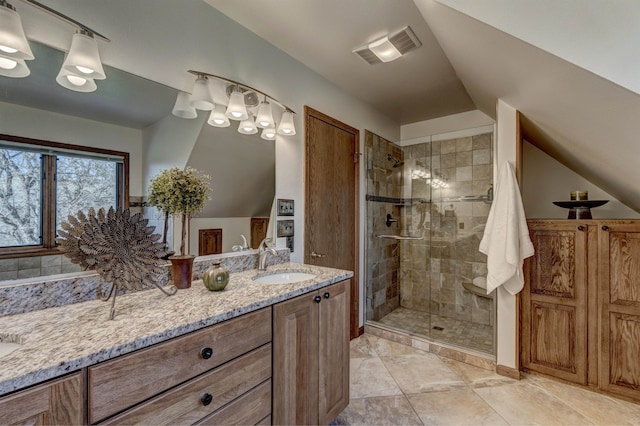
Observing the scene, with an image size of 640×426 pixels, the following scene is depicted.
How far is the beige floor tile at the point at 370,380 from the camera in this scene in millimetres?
1982

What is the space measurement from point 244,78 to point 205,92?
15.2 inches

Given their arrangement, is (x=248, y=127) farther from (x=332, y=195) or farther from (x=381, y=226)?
(x=381, y=226)

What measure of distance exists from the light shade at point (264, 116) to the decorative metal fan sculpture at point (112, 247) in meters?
1.06

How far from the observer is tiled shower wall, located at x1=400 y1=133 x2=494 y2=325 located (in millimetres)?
2979

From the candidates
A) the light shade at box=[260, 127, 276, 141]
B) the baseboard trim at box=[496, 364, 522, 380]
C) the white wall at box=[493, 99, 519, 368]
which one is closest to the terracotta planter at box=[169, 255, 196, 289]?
the light shade at box=[260, 127, 276, 141]

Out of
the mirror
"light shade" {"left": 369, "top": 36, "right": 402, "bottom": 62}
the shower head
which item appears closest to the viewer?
the mirror

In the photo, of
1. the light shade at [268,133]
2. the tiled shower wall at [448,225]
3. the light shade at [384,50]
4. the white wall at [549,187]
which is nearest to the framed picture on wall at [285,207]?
the light shade at [268,133]

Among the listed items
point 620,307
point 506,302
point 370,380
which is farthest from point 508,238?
point 370,380

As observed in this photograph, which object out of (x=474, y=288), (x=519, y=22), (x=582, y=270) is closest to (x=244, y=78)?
(x=519, y=22)

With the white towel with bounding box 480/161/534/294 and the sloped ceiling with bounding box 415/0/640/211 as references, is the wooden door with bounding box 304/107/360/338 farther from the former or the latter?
the white towel with bounding box 480/161/534/294

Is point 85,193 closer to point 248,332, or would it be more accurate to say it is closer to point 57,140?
point 57,140

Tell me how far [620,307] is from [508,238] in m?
0.79

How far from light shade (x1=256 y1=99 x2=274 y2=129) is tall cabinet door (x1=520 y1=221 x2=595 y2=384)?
212 cm

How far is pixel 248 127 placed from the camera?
190cm
